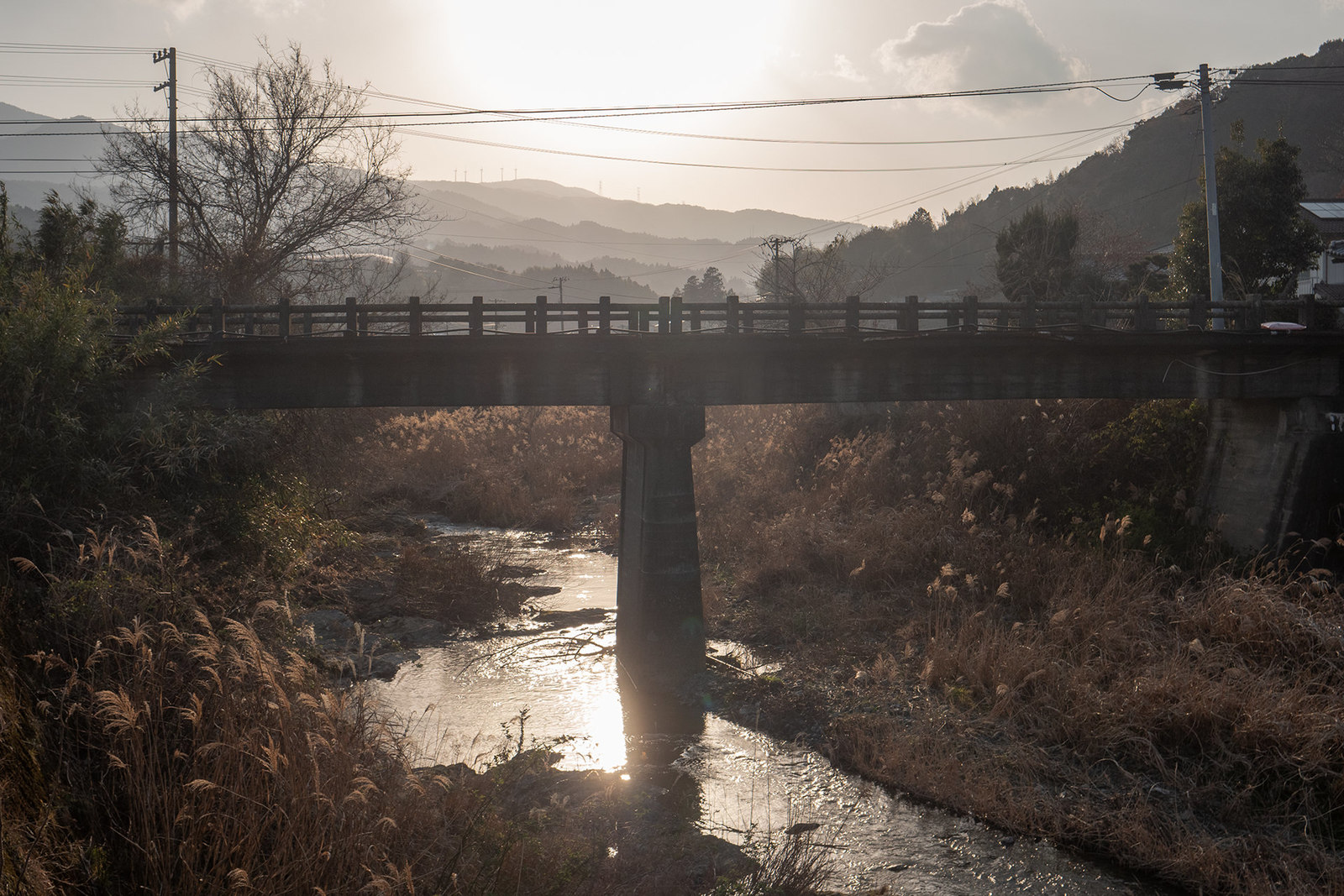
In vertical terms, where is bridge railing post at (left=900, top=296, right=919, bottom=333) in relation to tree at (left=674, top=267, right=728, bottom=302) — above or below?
below

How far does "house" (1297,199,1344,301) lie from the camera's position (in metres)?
39.6

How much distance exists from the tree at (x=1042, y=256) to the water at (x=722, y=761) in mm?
32619

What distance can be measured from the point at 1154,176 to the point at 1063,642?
283 feet

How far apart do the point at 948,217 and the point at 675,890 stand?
114 meters

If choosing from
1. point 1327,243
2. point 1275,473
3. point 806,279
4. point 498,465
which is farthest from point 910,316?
point 806,279

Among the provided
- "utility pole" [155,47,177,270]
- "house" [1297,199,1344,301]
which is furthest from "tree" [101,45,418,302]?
"house" [1297,199,1344,301]

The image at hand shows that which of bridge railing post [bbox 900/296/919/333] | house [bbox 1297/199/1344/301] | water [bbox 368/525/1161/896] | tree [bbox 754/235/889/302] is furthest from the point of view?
tree [bbox 754/235/889/302]

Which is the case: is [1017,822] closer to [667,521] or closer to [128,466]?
[667,521]

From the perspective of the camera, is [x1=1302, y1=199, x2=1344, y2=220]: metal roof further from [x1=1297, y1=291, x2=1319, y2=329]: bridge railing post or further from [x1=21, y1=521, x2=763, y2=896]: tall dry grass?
[x1=21, y1=521, x2=763, y2=896]: tall dry grass

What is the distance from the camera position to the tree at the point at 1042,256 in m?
42.1

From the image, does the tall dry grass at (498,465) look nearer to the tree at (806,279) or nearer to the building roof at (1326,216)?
the tree at (806,279)

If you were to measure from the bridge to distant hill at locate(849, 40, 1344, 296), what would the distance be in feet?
142

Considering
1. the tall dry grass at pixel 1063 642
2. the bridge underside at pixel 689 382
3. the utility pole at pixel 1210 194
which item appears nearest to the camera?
the tall dry grass at pixel 1063 642

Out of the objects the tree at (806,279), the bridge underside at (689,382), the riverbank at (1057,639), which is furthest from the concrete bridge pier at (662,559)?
the tree at (806,279)
